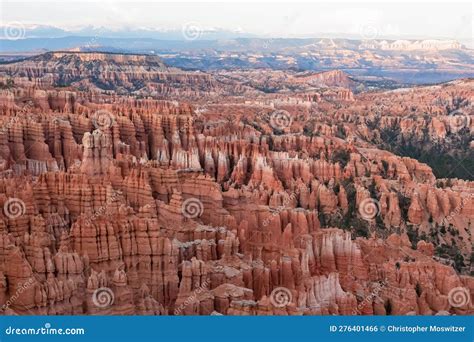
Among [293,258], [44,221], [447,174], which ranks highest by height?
[44,221]

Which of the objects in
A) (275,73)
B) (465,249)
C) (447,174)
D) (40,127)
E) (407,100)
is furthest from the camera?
(275,73)

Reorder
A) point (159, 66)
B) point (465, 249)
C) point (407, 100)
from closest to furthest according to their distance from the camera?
point (465, 249)
point (407, 100)
point (159, 66)

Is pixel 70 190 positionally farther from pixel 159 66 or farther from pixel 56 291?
pixel 159 66

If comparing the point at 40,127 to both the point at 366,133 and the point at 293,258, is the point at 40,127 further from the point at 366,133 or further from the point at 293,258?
the point at 366,133

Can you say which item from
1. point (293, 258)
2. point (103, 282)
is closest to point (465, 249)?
point (293, 258)

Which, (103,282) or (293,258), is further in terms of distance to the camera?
(293,258)

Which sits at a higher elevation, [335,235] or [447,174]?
[335,235]
